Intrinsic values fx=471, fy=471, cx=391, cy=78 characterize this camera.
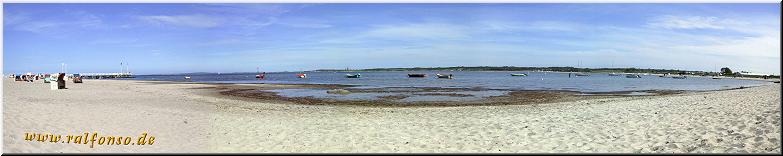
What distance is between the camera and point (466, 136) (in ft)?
37.4

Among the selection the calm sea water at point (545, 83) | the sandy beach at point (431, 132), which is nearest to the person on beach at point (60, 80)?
the sandy beach at point (431, 132)

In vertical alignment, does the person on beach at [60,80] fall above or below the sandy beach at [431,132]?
above

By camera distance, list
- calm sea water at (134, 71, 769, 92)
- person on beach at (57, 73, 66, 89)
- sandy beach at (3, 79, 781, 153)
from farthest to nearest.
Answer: calm sea water at (134, 71, 769, 92)
person on beach at (57, 73, 66, 89)
sandy beach at (3, 79, 781, 153)

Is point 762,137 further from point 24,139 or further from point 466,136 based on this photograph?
point 24,139

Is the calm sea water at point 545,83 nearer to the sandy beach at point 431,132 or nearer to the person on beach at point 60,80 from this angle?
the person on beach at point 60,80

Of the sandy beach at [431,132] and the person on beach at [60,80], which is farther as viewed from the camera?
the person on beach at [60,80]

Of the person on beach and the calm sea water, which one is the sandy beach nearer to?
the person on beach

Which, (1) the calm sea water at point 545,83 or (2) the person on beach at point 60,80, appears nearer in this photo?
(2) the person on beach at point 60,80

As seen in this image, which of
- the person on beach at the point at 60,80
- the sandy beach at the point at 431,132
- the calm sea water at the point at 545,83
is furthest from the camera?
the calm sea water at the point at 545,83

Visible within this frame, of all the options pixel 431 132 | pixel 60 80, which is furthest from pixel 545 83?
pixel 431 132

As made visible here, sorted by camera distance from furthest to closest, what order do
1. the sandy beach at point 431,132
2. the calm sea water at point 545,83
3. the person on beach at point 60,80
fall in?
the calm sea water at point 545,83
the person on beach at point 60,80
the sandy beach at point 431,132

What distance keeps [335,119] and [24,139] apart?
839cm

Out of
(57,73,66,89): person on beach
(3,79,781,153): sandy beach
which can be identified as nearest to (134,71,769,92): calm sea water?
(57,73,66,89): person on beach

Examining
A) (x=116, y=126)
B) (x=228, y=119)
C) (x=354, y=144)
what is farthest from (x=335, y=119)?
(x=116, y=126)
